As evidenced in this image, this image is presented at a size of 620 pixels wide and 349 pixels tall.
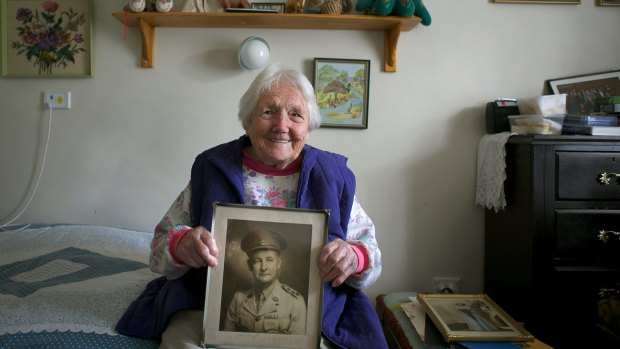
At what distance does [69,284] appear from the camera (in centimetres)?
116

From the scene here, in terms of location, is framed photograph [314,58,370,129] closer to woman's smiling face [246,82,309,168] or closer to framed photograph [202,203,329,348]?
woman's smiling face [246,82,309,168]

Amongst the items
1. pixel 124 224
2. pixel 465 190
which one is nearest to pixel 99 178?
pixel 124 224

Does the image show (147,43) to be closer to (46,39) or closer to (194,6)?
(194,6)

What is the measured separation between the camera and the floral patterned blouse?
3.13 ft

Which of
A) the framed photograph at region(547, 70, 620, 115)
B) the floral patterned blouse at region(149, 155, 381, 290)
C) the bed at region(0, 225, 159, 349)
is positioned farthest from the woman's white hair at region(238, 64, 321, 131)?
the framed photograph at region(547, 70, 620, 115)

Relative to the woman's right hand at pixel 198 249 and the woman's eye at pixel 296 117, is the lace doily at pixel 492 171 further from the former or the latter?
the woman's right hand at pixel 198 249

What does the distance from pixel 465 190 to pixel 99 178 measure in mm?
1742

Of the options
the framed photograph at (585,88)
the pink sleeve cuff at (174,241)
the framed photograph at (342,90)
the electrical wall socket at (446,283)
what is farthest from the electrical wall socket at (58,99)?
the framed photograph at (585,88)

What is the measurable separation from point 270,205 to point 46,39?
1.60m

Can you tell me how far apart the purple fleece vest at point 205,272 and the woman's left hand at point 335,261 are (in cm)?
11

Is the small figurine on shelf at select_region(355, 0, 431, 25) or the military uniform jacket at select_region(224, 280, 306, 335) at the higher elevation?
the small figurine on shelf at select_region(355, 0, 431, 25)

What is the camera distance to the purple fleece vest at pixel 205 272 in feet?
3.11

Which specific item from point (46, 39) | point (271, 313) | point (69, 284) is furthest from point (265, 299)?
point (46, 39)

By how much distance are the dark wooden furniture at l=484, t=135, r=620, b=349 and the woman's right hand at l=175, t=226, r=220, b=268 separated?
1.19m
